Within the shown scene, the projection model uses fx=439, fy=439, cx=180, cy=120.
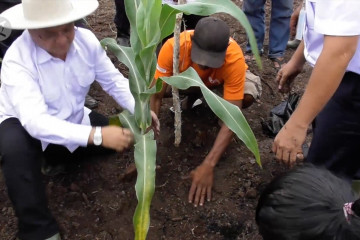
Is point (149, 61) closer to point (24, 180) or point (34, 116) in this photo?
point (34, 116)

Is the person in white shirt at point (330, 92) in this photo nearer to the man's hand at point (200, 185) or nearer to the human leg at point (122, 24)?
the man's hand at point (200, 185)

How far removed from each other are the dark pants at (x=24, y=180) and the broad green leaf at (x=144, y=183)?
0.45 metres

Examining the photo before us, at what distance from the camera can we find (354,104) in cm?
140

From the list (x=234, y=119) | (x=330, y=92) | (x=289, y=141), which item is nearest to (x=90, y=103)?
(x=234, y=119)

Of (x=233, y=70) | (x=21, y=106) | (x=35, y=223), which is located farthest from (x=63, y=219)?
(x=233, y=70)

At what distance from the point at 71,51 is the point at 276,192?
1.07m

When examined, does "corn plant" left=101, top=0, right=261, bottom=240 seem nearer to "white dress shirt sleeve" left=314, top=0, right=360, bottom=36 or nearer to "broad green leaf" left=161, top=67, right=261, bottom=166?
"broad green leaf" left=161, top=67, right=261, bottom=166

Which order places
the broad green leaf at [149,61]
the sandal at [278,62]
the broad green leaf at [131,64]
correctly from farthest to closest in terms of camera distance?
the sandal at [278,62]
the broad green leaf at [131,64]
the broad green leaf at [149,61]

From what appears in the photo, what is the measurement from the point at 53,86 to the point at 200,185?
740 mm

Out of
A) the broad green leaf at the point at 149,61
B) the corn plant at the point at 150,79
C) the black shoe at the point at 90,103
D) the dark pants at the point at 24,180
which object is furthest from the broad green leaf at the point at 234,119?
the black shoe at the point at 90,103

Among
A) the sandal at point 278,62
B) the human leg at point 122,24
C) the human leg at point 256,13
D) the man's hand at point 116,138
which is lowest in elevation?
the sandal at point 278,62

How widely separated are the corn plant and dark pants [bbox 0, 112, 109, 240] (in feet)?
1.30

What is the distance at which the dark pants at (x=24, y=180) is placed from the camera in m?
1.58

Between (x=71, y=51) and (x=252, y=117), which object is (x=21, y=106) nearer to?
(x=71, y=51)
